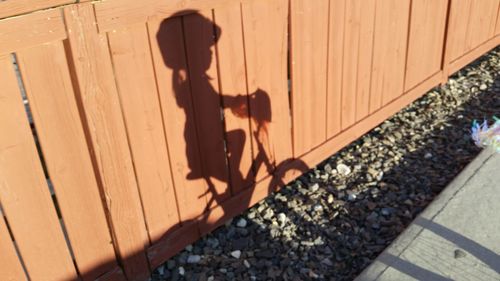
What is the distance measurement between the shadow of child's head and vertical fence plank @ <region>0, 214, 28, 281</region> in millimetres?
1083

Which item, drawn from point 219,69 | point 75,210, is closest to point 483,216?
point 219,69

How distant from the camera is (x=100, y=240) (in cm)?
272

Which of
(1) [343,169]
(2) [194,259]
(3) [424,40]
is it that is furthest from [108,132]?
(3) [424,40]

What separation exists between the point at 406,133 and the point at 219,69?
2.31m

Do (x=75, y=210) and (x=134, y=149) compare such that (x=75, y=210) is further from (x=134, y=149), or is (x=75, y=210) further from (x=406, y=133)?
(x=406, y=133)

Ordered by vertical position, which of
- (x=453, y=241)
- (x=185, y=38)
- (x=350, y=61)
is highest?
(x=185, y=38)

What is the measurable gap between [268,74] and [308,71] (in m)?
0.40

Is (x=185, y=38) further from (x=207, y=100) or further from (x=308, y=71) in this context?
(x=308, y=71)

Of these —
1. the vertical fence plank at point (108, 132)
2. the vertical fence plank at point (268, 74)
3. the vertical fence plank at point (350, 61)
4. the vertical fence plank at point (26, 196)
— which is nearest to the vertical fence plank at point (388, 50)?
the vertical fence plank at point (350, 61)

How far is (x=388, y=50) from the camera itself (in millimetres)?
4324

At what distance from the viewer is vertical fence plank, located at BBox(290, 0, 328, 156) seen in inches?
132

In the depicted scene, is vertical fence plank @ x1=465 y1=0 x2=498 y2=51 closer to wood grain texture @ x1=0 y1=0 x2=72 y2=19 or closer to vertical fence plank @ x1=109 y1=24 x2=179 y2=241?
vertical fence plank @ x1=109 y1=24 x2=179 y2=241

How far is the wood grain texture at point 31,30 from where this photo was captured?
204 centimetres

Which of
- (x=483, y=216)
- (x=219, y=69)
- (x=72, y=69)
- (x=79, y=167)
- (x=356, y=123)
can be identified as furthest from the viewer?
(x=356, y=123)
